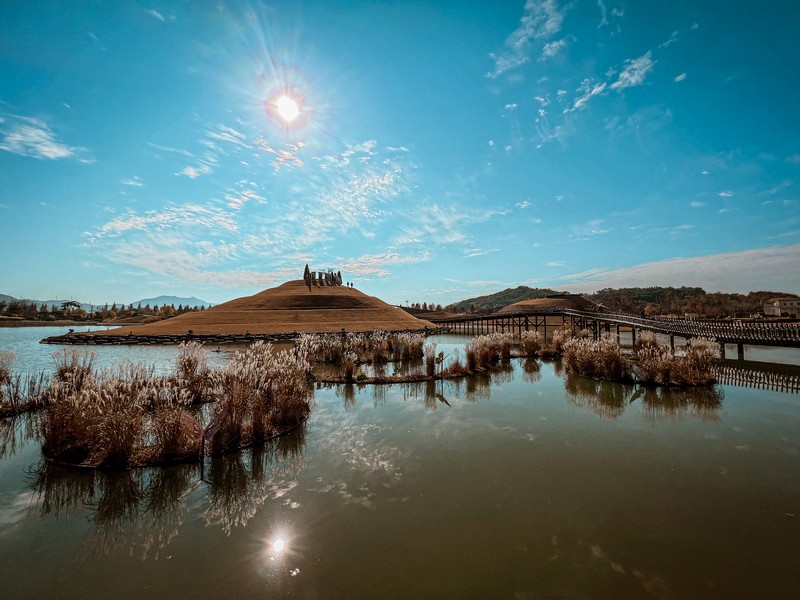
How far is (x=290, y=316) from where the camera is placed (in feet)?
207

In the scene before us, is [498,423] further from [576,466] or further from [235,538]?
[235,538]

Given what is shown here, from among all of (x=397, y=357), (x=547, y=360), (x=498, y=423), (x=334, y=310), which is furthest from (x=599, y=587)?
(x=334, y=310)

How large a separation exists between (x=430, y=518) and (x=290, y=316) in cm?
6033

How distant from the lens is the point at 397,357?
24.2 m

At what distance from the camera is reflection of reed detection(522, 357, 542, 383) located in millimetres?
18031

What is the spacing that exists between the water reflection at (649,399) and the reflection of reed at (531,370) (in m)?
1.65

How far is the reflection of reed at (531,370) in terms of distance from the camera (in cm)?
1803

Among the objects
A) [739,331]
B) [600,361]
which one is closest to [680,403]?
[600,361]

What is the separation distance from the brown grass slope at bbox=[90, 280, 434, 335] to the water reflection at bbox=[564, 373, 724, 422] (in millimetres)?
40252

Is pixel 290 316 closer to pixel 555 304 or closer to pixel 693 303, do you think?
pixel 555 304

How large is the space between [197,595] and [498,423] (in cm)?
850

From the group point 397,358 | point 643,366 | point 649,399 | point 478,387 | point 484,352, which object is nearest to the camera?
point 649,399

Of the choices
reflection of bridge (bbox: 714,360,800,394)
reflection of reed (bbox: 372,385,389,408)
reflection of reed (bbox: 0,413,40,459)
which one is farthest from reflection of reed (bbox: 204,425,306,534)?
reflection of bridge (bbox: 714,360,800,394)

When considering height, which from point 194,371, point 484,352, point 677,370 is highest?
point 194,371
